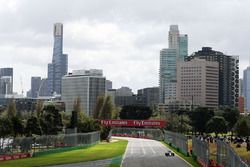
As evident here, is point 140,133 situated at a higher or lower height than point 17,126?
lower

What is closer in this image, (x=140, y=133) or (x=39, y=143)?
(x=39, y=143)

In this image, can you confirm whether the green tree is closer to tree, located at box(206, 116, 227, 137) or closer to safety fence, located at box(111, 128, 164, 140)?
safety fence, located at box(111, 128, 164, 140)

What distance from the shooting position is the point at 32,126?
101m

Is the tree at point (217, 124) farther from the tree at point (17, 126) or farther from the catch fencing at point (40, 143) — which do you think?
the tree at point (17, 126)

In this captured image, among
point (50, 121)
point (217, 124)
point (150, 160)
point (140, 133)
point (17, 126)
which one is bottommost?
point (140, 133)

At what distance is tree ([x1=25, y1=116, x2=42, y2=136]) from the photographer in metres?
99.4

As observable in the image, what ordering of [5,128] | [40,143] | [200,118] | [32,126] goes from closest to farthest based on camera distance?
[40,143] → [5,128] → [32,126] → [200,118]

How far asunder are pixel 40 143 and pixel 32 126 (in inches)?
735

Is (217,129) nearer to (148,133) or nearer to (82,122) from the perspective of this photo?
(148,133)

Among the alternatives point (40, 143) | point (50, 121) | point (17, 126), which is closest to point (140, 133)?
point (50, 121)

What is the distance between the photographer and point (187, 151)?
272 feet

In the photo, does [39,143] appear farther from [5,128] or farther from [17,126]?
[17,126]

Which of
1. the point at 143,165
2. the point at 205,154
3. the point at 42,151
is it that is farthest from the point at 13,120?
the point at 205,154

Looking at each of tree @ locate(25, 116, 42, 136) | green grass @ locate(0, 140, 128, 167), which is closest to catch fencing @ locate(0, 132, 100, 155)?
green grass @ locate(0, 140, 128, 167)
